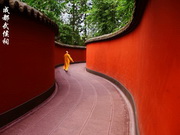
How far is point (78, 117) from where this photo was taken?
4.91 m

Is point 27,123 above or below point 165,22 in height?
below

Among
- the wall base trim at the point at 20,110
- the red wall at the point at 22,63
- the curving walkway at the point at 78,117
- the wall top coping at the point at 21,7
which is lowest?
the curving walkway at the point at 78,117

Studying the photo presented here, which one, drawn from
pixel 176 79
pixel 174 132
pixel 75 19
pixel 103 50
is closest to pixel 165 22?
pixel 176 79

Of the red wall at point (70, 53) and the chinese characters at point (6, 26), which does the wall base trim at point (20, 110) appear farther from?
the red wall at point (70, 53)

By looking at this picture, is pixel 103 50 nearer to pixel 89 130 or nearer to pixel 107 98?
pixel 107 98

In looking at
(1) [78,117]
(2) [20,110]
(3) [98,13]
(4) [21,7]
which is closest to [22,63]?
(2) [20,110]

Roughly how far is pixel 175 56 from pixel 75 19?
31768mm

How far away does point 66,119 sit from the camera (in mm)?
4750

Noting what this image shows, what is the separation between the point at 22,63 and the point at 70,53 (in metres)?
15.9

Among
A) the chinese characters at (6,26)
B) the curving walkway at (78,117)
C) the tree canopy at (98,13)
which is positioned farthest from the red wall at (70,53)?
the chinese characters at (6,26)

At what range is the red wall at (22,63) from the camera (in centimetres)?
429

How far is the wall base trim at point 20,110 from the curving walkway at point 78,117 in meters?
0.15

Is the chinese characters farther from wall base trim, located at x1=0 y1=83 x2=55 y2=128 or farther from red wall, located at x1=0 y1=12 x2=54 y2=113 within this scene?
wall base trim, located at x1=0 y1=83 x2=55 y2=128

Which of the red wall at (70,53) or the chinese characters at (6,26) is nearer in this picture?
the chinese characters at (6,26)
